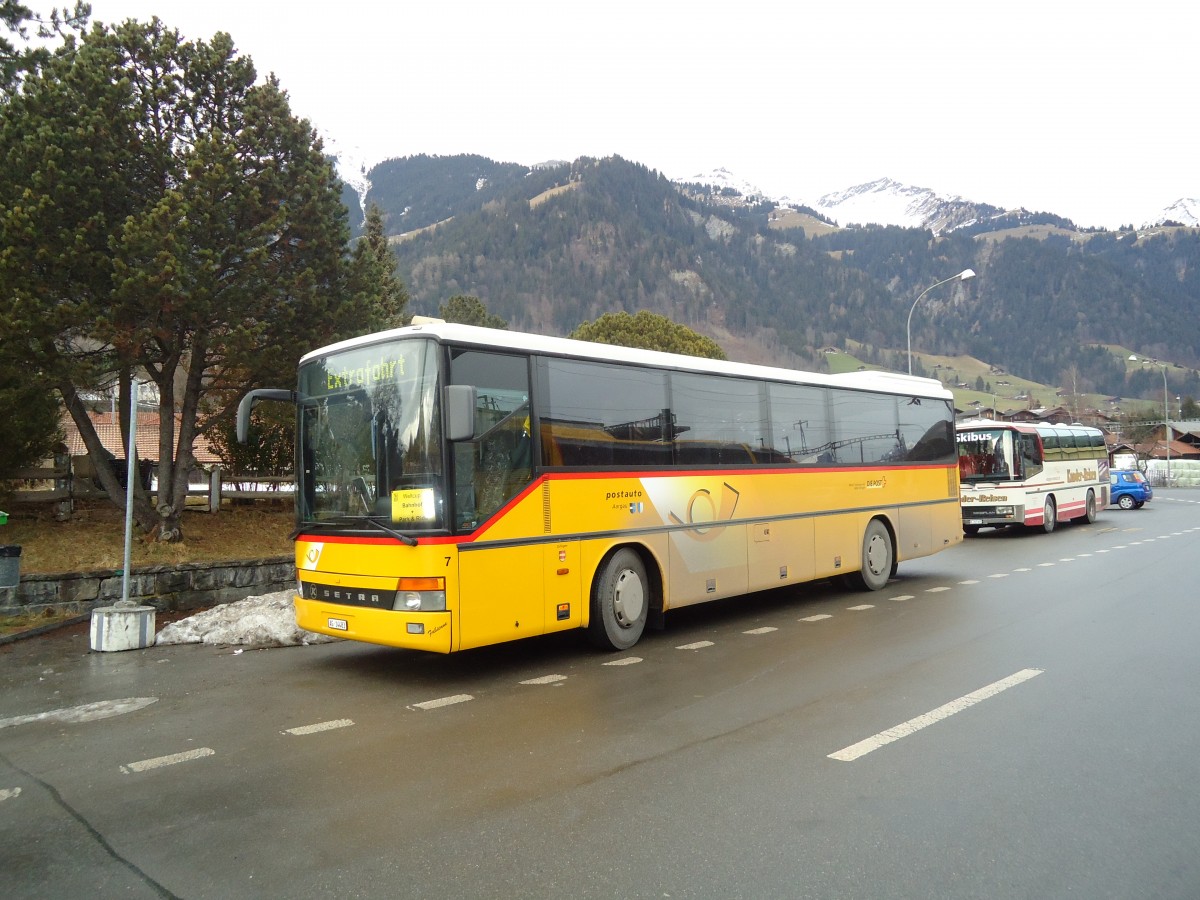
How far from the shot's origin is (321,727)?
638 centimetres

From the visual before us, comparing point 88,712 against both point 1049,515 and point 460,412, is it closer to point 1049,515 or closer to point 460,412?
point 460,412

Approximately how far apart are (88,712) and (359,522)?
2.57 metres

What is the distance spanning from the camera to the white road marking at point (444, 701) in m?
6.99

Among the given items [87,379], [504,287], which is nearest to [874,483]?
[87,379]

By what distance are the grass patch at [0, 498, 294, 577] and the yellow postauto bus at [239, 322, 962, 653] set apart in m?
5.67

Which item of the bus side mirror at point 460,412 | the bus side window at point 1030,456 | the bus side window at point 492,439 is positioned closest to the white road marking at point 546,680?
the bus side window at point 492,439

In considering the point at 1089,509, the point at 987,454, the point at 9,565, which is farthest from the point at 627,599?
the point at 1089,509

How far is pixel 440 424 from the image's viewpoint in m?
7.36

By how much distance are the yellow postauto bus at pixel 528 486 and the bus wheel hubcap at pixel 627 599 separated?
0.07 ft

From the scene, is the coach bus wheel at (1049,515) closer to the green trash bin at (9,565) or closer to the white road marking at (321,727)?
the white road marking at (321,727)

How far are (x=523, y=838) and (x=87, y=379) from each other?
36.5ft

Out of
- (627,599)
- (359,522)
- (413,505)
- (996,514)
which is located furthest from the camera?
(996,514)

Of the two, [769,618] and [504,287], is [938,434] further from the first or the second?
[504,287]

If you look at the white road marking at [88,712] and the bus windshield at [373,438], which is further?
the bus windshield at [373,438]
